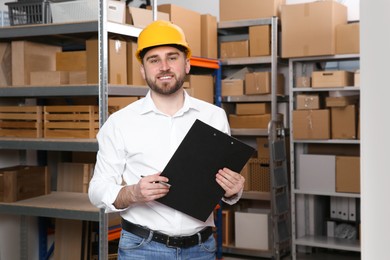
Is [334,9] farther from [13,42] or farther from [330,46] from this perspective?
[13,42]

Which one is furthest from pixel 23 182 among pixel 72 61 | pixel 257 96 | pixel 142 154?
pixel 257 96

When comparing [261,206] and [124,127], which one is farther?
[261,206]

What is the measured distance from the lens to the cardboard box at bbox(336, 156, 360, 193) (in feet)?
16.3

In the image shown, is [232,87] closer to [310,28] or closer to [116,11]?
[310,28]

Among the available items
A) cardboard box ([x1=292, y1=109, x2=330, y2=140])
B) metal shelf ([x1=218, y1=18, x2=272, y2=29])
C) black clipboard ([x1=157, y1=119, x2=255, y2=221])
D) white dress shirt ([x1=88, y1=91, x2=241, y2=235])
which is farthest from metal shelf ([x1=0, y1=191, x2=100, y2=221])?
metal shelf ([x1=218, y1=18, x2=272, y2=29])

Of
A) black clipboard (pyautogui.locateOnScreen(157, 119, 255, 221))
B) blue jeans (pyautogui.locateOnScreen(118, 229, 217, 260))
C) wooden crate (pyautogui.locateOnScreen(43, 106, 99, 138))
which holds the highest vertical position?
wooden crate (pyautogui.locateOnScreen(43, 106, 99, 138))

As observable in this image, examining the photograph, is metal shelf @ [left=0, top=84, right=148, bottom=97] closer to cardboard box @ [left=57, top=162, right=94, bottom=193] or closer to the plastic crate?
the plastic crate

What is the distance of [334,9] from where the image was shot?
501cm

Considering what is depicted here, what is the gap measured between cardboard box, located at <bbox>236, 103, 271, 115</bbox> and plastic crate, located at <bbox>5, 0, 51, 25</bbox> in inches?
96.5

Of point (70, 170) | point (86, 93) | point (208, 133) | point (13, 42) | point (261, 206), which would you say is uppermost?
point (13, 42)

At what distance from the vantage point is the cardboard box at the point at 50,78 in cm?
345

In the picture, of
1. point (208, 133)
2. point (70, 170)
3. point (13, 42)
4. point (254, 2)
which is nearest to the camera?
point (208, 133)
